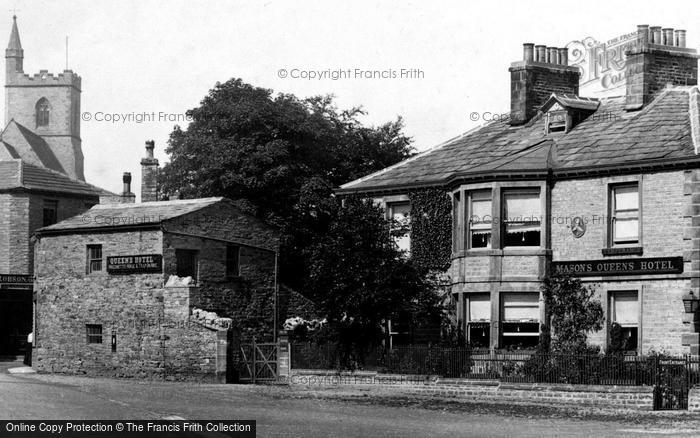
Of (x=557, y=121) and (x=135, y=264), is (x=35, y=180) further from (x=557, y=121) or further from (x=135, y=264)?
(x=557, y=121)

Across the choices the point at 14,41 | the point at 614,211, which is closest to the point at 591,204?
the point at 614,211

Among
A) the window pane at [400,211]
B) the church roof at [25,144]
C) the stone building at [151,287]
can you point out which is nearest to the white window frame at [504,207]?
the window pane at [400,211]

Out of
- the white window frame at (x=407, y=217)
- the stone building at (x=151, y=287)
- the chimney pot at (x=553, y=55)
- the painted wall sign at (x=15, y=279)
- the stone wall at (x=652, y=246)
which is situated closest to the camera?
the stone wall at (x=652, y=246)

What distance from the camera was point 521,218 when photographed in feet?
134

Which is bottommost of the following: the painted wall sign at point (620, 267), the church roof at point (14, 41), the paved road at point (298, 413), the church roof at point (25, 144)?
the paved road at point (298, 413)

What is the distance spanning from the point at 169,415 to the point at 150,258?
2201 centimetres

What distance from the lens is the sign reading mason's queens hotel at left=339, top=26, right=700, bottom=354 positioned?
38.1m

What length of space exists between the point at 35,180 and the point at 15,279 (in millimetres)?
6540

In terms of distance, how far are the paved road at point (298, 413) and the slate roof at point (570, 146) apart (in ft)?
32.0

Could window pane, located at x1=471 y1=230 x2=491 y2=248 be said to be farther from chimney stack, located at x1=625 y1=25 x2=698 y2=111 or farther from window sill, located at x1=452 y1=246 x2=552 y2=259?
chimney stack, located at x1=625 y1=25 x2=698 y2=111

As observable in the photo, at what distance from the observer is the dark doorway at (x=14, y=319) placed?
68.1 meters

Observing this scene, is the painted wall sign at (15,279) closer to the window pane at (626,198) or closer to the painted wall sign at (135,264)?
the painted wall sign at (135,264)

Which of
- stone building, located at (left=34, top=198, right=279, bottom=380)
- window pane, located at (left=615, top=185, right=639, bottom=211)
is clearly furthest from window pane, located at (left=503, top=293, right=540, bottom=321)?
stone building, located at (left=34, top=198, right=279, bottom=380)

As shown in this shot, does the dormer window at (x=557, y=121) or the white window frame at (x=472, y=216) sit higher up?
the dormer window at (x=557, y=121)
